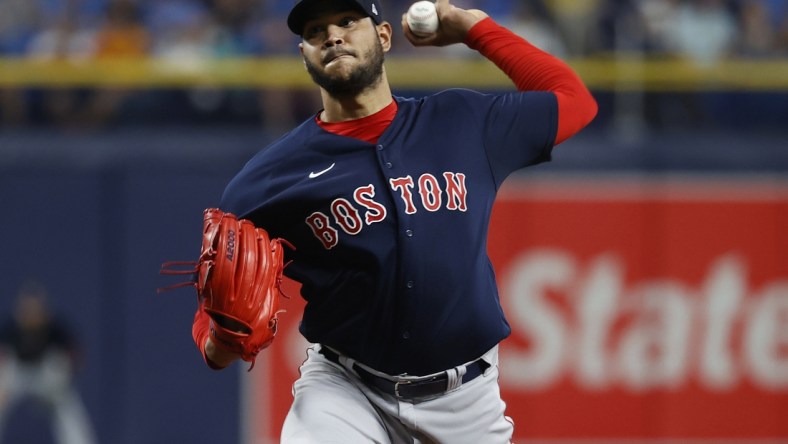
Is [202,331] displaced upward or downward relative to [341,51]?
downward

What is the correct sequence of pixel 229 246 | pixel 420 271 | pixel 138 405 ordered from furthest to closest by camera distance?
pixel 138 405
pixel 420 271
pixel 229 246

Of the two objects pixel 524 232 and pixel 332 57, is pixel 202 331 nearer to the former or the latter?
pixel 332 57

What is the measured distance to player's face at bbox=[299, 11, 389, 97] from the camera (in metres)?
3.28

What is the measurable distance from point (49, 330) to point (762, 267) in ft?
13.3

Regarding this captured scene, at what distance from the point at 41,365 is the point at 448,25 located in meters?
4.43

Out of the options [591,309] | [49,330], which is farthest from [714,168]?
[49,330]

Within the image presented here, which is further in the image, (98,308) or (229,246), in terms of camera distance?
(98,308)

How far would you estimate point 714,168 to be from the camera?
290 inches

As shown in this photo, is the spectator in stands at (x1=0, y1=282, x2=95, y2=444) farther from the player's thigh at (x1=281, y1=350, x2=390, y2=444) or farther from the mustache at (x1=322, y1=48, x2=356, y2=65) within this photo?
the mustache at (x1=322, y1=48, x2=356, y2=65)

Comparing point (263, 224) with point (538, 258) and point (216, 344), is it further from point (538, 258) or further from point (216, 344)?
point (538, 258)

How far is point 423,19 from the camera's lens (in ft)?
11.4

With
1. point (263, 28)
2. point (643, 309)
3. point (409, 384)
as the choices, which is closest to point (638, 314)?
point (643, 309)

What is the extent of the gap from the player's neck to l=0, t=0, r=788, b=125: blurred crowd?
3.88 m

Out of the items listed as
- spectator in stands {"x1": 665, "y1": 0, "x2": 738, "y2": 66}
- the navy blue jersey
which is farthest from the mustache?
spectator in stands {"x1": 665, "y1": 0, "x2": 738, "y2": 66}
